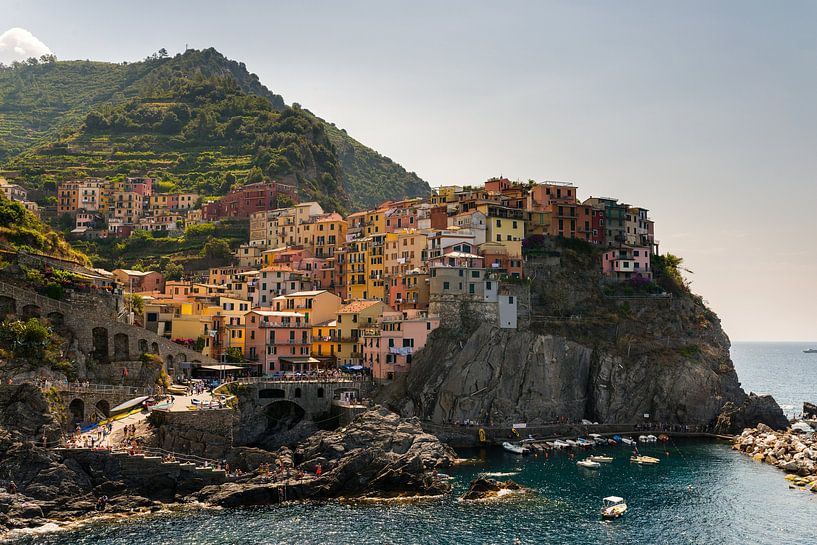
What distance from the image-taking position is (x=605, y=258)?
11369 centimetres

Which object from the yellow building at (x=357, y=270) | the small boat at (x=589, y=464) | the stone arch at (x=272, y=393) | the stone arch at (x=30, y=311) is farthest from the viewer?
the yellow building at (x=357, y=270)

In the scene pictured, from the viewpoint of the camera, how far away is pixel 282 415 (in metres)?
86.6

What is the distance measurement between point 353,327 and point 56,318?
34259 mm

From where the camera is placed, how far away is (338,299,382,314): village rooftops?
329ft

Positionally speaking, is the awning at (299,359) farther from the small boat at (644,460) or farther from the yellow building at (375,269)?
the small boat at (644,460)

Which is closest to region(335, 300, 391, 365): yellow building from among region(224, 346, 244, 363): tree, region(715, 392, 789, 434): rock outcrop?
region(224, 346, 244, 363): tree

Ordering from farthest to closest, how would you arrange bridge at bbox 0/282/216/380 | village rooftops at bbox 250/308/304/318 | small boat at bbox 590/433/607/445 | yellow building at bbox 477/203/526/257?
yellow building at bbox 477/203/526/257 → village rooftops at bbox 250/308/304/318 → small boat at bbox 590/433/607/445 → bridge at bbox 0/282/216/380

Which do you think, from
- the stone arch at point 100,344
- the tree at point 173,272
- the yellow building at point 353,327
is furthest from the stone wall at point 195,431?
the tree at point 173,272

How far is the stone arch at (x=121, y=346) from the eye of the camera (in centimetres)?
8100

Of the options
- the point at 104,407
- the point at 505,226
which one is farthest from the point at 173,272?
the point at 104,407

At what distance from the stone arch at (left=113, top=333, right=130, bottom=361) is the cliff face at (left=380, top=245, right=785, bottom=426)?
2697 cm

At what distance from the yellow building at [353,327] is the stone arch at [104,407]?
102 feet

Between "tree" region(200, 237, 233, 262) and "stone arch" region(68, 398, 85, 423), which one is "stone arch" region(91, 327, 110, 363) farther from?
"tree" region(200, 237, 233, 262)

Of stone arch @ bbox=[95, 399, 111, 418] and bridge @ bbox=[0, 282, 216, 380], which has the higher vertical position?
bridge @ bbox=[0, 282, 216, 380]
